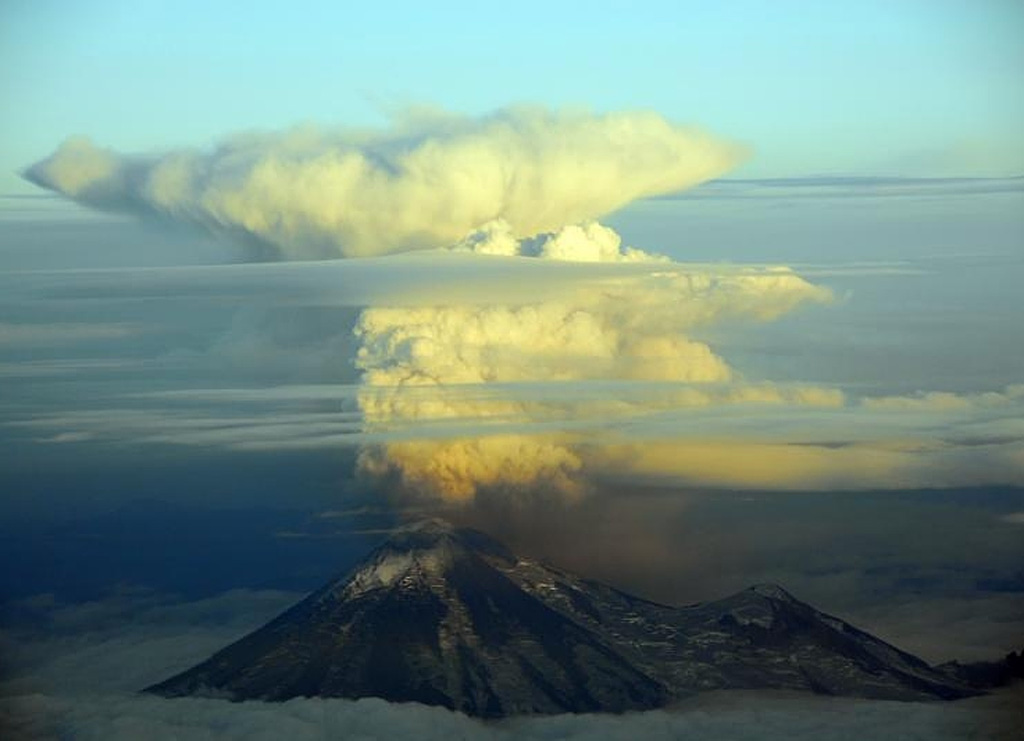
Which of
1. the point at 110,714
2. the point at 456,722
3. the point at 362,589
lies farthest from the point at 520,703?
the point at 110,714

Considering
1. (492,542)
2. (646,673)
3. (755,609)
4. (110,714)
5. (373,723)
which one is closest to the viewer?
(492,542)

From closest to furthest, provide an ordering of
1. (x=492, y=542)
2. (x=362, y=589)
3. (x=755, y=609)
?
(x=492, y=542) < (x=755, y=609) < (x=362, y=589)

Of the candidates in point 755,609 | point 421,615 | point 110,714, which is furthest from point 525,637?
point 110,714

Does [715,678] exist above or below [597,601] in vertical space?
below

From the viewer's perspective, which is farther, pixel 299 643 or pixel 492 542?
pixel 299 643

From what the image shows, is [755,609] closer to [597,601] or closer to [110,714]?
[597,601]

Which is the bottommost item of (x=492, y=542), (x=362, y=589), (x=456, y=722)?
(x=456, y=722)

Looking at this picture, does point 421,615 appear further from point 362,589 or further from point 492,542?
point 492,542
